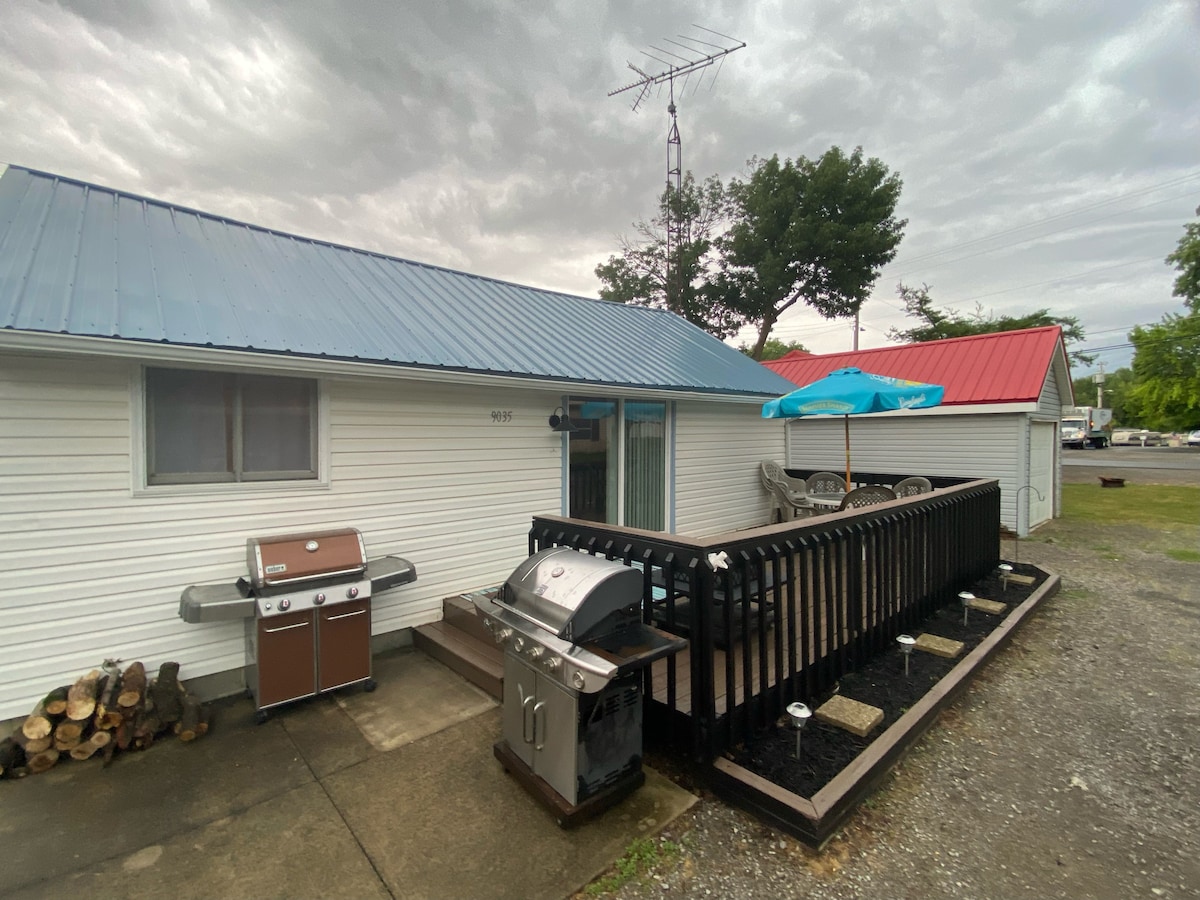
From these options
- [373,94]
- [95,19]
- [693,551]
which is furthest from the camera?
[373,94]

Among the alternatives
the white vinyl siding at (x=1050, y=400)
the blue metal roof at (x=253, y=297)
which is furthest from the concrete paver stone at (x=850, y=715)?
the white vinyl siding at (x=1050, y=400)

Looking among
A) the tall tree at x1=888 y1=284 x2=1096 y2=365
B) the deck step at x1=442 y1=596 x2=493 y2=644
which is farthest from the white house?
the tall tree at x1=888 y1=284 x2=1096 y2=365

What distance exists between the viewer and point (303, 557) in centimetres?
340

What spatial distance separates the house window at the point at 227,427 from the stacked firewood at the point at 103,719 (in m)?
1.27

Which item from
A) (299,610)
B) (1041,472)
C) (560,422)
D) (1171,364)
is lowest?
(299,610)

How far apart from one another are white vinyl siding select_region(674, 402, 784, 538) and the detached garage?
117cm

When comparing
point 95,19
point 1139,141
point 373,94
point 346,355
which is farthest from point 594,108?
point 1139,141

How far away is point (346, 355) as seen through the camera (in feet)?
12.3

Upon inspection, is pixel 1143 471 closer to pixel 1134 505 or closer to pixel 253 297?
pixel 1134 505

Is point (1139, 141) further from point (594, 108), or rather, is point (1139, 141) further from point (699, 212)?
point (594, 108)

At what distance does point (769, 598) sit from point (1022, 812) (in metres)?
1.96

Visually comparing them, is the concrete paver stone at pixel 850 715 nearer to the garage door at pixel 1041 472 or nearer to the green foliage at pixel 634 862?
the green foliage at pixel 634 862

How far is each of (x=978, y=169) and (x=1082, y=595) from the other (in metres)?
15.7

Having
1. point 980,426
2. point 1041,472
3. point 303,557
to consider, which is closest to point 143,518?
point 303,557
